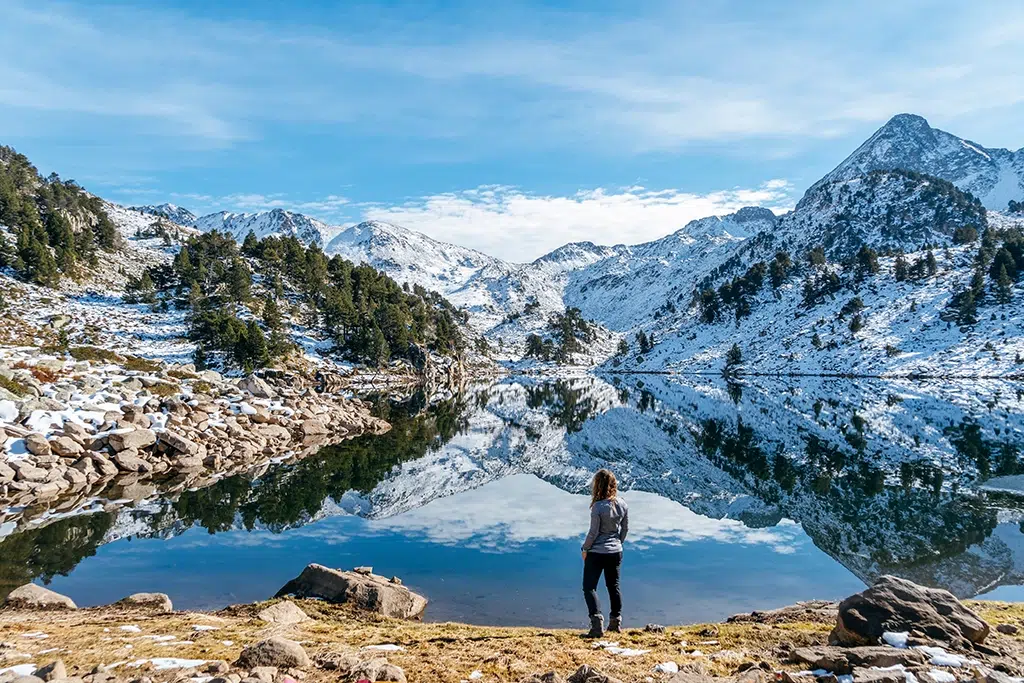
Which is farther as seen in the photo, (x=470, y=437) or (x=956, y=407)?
(x=956, y=407)

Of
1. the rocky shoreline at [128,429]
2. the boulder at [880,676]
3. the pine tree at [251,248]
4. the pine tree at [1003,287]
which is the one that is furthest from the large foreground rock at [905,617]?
the pine tree at [1003,287]

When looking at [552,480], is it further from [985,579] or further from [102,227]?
[102,227]

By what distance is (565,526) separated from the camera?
1002 inches

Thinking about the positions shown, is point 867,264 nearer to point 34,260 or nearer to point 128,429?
point 128,429

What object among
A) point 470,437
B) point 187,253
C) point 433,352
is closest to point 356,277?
point 433,352

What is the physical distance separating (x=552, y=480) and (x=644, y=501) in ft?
26.2

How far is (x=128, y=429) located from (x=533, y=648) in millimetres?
33098

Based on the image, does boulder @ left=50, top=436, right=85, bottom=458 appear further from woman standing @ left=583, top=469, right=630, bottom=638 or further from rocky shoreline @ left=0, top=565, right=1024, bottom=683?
woman standing @ left=583, top=469, right=630, bottom=638

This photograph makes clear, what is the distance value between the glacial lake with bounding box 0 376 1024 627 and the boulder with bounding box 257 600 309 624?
3.26 m

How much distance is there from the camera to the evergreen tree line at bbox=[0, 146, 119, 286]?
3686 inches

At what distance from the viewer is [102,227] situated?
412 ft

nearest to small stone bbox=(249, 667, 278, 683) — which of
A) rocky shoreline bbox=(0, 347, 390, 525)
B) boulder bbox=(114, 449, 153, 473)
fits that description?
rocky shoreline bbox=(0, 347, 390, 525)

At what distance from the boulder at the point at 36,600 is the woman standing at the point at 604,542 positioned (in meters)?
13.3

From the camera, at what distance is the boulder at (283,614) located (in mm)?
13887
